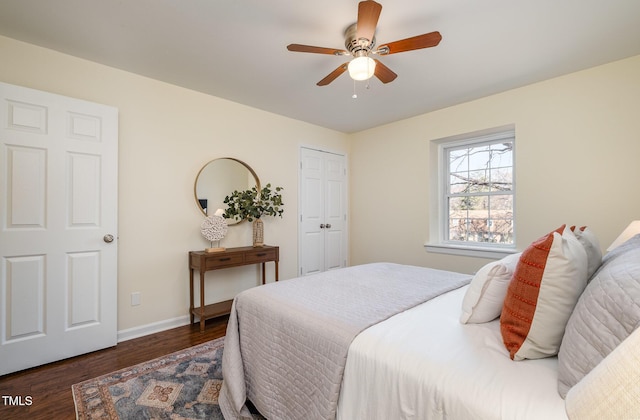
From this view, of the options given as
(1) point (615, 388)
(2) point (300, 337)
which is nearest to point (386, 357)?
(2) point (300, 337)

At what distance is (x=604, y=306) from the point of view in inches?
29.2

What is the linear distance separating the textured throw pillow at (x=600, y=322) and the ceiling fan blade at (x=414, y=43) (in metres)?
A: 1.42

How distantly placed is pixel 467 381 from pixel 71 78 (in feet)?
10.9

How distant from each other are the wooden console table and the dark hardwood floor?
15 cm

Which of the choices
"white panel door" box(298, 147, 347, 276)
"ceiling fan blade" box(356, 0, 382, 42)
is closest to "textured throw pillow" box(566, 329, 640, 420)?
"ceiling fan blade" box(356, 0, 382, 42)

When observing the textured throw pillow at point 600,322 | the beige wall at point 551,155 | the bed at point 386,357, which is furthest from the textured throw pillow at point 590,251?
the beige wall at point 551,155

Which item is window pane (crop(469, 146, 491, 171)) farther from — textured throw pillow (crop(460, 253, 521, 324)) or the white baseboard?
the white baseboard

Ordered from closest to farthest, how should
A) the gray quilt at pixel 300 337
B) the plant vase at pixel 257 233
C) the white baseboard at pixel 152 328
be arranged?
the gray quilt at pixel 300 337, the white baseboard at pixel 152 328, the plant vase at pixel 257 233

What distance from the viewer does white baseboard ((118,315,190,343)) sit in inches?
102

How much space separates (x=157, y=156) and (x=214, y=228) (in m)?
0.88

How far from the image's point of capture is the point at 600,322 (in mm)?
730

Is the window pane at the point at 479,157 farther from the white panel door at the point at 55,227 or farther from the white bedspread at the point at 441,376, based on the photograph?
the white panel door at the point at 55,227

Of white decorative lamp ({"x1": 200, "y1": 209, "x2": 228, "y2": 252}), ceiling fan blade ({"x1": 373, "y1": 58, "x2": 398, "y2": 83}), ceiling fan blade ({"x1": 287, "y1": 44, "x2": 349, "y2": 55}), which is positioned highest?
ceiling fan blade ({"x1": 287, "y1": 44, "x2": 349, "y2": 55})

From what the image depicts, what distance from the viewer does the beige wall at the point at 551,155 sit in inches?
94.7
